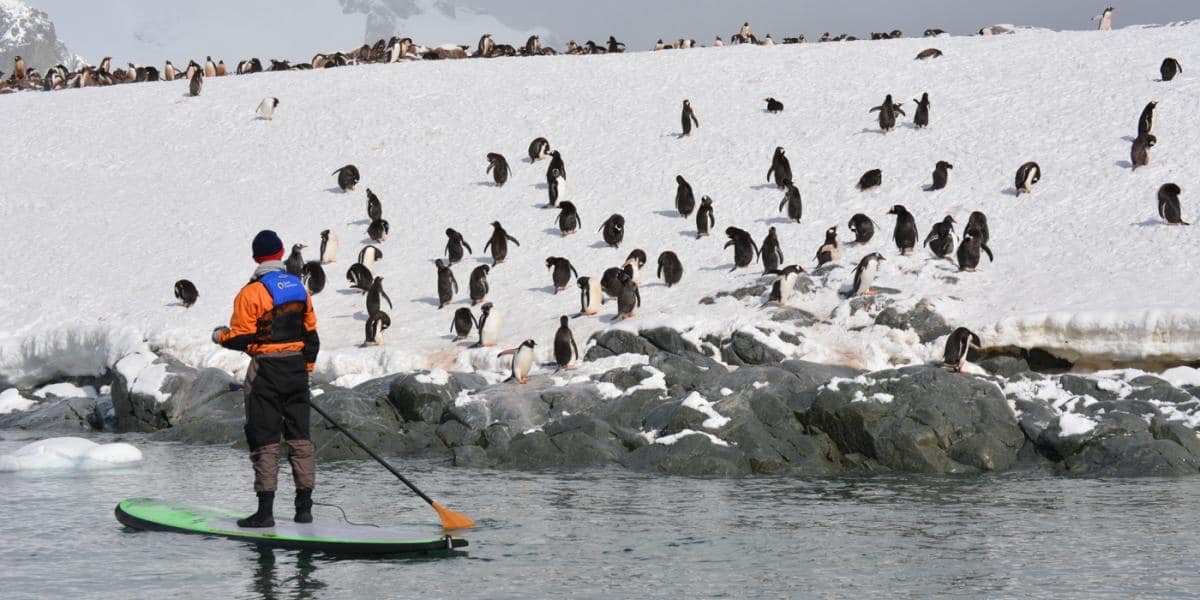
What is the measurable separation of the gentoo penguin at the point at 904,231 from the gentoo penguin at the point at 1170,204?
4.04 metres

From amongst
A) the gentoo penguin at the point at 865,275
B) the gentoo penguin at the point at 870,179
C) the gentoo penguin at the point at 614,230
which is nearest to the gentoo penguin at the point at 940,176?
the gentoo penguin at the point at 870,179

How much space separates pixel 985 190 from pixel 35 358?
1786cm

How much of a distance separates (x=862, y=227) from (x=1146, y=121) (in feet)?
22.0

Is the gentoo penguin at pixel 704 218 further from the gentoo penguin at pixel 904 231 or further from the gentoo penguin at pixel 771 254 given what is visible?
the gentoo penguin at pixel 904 231

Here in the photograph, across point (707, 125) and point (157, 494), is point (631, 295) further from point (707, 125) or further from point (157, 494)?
point (707, 125)

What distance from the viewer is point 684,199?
25.6 m

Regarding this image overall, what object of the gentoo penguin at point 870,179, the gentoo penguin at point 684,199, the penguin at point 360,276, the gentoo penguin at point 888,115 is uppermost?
the gentoo penguin at point 888,115

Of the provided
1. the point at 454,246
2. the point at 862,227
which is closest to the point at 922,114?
the point at 862,227

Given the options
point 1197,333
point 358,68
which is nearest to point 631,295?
point 1197,333

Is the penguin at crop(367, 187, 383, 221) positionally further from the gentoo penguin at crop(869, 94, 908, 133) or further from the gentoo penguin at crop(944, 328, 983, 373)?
the gentoo penguin at crop(944, 328, 983, 373)

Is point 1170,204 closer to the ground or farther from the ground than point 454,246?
farther from the ground

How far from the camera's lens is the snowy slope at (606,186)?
19.4 m

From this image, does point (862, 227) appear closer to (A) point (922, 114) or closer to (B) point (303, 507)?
(A) point (922, 114)

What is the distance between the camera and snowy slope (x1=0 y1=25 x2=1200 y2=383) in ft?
63.5
